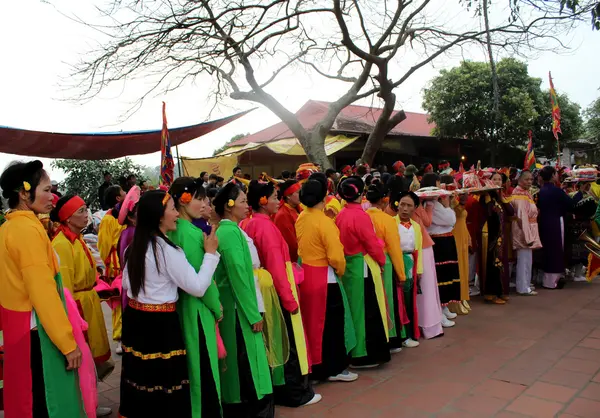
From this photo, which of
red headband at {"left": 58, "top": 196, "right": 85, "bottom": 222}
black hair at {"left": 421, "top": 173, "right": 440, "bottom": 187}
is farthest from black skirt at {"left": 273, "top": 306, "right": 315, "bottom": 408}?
black hair at {"left": 421, "top": 173, "right": 440, "bottom": 187}

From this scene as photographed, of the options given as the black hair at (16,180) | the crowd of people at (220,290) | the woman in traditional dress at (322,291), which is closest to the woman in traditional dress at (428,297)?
the crowd of people at (220,290)

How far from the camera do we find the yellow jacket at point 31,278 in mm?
2525

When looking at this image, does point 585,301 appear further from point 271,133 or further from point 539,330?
point 271,133

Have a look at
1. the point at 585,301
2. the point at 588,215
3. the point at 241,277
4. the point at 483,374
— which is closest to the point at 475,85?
the point at 588,215

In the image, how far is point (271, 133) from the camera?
18875mm

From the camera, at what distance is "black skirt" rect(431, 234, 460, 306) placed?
5.73 metres

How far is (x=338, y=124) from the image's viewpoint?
634 inches

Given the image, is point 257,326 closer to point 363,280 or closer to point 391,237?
point 363,280

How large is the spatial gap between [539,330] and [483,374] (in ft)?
5.04

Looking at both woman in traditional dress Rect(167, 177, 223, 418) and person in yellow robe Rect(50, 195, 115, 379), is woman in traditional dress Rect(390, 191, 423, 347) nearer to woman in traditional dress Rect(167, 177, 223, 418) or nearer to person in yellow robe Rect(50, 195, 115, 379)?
woman in traditional dress Rect(167, 177, 223, 418)

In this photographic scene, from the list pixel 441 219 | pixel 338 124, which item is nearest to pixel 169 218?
pixel 441 219

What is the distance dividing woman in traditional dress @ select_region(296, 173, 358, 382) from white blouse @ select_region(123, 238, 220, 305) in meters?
1.40

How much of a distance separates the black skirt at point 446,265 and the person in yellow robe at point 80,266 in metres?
3.68

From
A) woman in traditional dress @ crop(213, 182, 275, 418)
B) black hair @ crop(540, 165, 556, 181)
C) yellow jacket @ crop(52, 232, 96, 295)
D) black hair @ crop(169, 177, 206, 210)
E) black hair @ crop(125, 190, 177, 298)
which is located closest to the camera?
black hair @ crop(125, 190, 177, 298)
